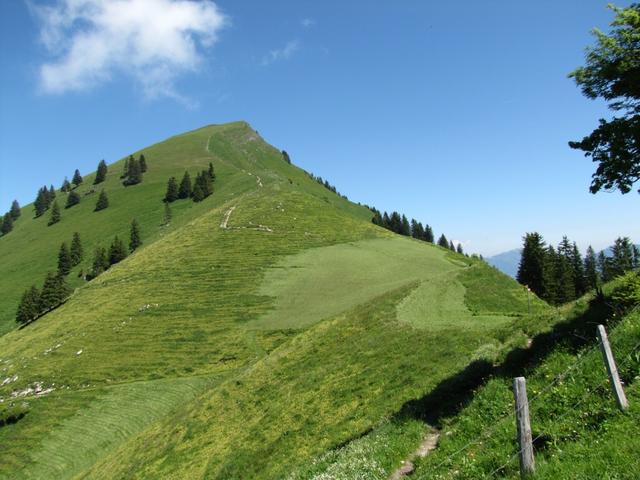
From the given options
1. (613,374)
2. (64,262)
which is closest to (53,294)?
(64,262)

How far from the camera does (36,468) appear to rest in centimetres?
3725

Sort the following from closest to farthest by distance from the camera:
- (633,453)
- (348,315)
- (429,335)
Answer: (633,453)
(429,335)
(348,315)

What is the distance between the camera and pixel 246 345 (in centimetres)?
5178

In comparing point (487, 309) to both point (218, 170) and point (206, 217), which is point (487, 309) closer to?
point (206, 217)

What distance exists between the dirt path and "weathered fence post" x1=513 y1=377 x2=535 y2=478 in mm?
4523

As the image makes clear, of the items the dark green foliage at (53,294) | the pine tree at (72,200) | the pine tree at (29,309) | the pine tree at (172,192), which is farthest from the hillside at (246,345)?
the pine tree at (72,200)

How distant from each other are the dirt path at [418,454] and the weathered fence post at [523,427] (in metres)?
4.52

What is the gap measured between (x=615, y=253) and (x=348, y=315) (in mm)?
108472

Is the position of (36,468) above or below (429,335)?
below

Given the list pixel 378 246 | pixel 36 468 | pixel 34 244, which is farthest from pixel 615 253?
pixel 34 244

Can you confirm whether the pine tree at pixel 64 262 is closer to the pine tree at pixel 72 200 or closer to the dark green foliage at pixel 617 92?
the pine tree at pixel 72 200

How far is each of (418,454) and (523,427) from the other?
18.4ft

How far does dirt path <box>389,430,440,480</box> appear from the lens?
1262cm

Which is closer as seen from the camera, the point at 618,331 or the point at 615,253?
the point at 618,331
